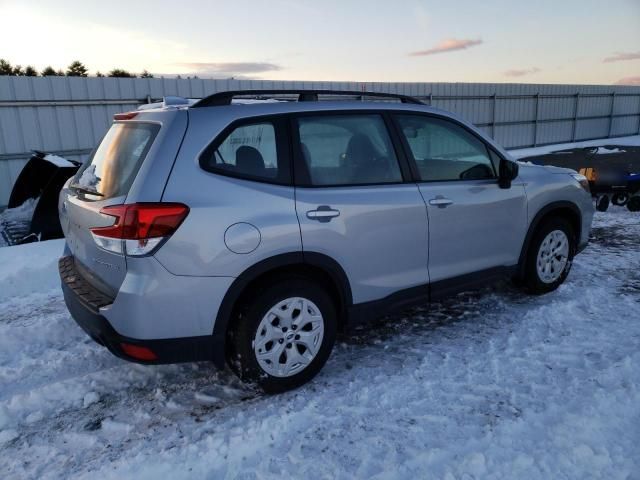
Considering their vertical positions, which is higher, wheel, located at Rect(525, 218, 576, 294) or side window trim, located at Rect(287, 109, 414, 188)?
side window trim, located at Rect(287, 109, 414, 188)

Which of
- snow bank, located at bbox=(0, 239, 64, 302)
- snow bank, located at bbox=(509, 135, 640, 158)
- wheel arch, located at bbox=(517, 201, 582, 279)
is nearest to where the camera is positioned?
wheel arch, located at bbox=(517, 201, 582, 279)

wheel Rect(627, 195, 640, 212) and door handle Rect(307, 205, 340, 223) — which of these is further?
wheel Rect(627, 195, 640, 212)

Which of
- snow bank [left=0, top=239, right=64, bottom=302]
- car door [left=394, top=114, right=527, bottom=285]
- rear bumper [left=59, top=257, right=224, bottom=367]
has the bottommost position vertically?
snow bank [left=0, top=239, right=64, bottom=302]

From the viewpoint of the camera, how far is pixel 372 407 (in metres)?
3.04

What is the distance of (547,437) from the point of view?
2682mm

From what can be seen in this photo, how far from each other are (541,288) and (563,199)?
0.84m

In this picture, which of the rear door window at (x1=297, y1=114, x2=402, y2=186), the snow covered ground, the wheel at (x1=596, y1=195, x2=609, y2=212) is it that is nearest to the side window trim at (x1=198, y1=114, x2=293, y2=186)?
the rear door window at (x1=297, y1=114, x2=402, y2=186)

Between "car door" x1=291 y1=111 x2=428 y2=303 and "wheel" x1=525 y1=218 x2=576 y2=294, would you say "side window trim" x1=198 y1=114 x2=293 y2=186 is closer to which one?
"car door" x1=291 y1=111 x2=428 y2=303

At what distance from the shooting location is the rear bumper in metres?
2.80

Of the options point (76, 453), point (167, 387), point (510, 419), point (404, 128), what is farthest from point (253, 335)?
point (404, 128)

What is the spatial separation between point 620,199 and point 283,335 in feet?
27.0

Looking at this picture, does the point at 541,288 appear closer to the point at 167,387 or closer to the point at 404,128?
the point at 404,128

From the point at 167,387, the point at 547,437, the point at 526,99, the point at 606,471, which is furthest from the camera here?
the point at 526,99

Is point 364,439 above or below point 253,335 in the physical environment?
below
